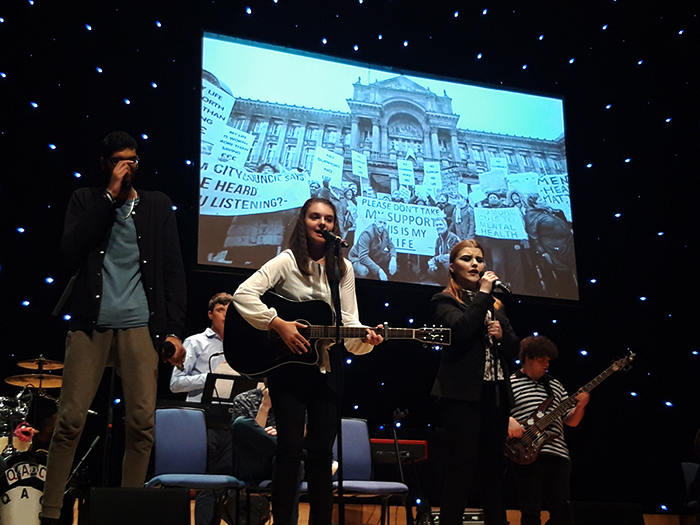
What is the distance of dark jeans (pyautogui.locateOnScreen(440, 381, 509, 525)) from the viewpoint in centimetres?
297

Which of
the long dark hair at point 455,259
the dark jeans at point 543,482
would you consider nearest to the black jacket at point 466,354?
the long dark hair at point 455,259

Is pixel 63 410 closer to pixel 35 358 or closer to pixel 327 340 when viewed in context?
pixel 327 340

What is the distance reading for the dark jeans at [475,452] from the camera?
297 cm

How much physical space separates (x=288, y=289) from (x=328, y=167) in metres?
2.68

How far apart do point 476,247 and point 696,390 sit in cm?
365

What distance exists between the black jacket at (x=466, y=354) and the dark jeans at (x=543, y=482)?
3.91ft

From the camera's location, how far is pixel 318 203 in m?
3.05

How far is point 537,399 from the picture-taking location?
14.3 ft

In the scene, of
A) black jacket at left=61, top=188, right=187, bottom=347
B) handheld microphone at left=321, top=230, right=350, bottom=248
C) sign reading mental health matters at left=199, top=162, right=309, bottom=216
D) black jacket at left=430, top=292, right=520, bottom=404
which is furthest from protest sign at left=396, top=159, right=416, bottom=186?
black jacket at left=61, top=188, right=187, bottom=347

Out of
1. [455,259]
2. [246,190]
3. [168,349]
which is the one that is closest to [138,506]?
[168,349]

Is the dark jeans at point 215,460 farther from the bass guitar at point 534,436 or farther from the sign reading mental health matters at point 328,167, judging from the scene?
the sign reading mental health matters at point 328,167

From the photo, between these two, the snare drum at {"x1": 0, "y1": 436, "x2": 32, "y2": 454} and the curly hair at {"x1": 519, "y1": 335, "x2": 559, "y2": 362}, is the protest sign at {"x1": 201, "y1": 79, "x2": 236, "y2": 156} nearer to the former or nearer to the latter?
the snare drum at {"x1": 0, "y1": 436, "x2": 32, "y2": 454}

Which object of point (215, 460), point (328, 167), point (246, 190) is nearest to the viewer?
point (215, 460)

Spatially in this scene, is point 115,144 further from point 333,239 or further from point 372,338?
point 372,338
